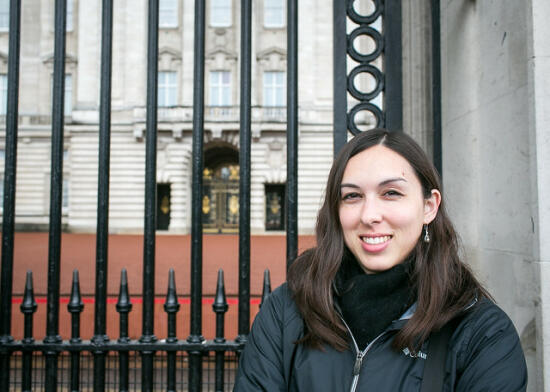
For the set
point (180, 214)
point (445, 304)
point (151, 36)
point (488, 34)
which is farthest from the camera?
point (180, 214)

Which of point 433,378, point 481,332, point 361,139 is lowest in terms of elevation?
point 433,378

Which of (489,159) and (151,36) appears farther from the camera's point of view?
(151,36)

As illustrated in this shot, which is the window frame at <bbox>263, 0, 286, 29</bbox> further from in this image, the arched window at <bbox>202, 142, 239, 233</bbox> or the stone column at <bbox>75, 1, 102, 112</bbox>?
the stone column at <bbox>75, 1, 102, 112</bbox>

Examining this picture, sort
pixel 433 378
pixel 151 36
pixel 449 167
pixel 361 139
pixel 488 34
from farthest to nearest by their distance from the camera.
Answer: pixel 449 167
pixel 151 36
pixel 488 34
pixel 361 139
pixel 433 378

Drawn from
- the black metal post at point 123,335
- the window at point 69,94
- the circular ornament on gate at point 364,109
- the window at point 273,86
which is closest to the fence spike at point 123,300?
the black metal post at point 123,335

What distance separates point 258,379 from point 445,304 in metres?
0.59

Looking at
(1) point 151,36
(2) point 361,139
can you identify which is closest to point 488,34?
(2) point 361,139

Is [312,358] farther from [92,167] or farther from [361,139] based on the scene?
[92,167]

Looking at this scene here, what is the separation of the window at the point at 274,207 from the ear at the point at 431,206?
71.0ft

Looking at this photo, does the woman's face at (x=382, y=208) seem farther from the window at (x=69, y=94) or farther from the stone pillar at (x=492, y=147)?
the window at (x=69, y=94)

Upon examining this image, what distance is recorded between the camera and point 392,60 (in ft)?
7.19

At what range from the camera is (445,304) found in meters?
1.36

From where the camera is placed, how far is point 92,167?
70.4 ft

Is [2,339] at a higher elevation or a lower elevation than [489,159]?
lower
